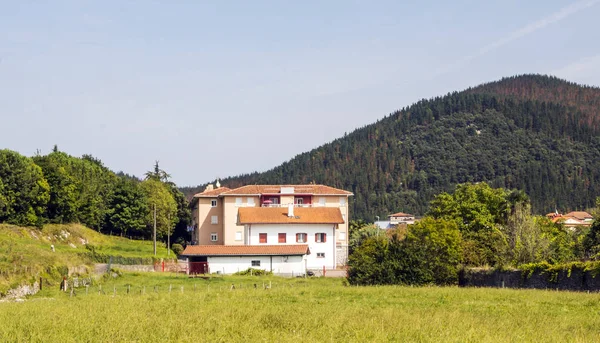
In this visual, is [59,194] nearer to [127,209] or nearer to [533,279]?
[127,209]

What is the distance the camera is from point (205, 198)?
86.1 metres

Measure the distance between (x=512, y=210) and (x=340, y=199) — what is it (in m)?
25.1

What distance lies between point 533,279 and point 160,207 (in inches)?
2472

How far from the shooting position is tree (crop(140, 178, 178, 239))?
301 ft

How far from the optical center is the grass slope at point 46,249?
36697 mm

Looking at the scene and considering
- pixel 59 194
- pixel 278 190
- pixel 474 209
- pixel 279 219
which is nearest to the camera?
pixel 474 209

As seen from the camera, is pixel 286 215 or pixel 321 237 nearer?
pixel 321 237

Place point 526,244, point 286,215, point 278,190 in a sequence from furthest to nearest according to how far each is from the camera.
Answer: point 278,190, point 286,215, point 526,244

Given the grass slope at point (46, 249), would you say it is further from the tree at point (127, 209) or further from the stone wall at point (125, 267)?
the tree at point (127, 209)

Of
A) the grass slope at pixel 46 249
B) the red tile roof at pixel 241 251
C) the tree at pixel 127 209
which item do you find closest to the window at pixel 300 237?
the red tile roof at pixel 241 251

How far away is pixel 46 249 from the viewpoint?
167 ft

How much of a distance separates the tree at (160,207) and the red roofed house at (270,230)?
Answer: 3.99m

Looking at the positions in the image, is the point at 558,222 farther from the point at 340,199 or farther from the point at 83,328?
the point at 83,328

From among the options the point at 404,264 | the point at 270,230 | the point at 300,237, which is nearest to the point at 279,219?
the point at 270,230
